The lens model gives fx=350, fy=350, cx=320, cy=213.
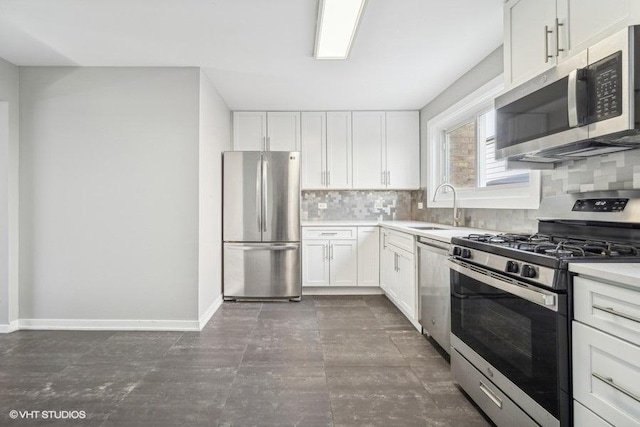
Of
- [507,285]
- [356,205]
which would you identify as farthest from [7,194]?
[507,285]

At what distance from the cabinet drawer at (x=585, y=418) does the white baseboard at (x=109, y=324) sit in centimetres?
276

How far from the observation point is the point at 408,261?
3182mm

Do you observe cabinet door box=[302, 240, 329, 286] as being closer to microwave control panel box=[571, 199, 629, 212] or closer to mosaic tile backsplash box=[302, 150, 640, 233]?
mosaic tile backsplash box=[302, 150, 640, 233]

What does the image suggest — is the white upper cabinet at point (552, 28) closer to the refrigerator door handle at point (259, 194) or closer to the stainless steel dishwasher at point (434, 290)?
the stainless steel dishwasher at point (434, 290)

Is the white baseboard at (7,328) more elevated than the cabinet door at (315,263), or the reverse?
the cabinet door at (315,263)

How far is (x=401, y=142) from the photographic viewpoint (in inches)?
180

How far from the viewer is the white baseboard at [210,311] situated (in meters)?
3.24

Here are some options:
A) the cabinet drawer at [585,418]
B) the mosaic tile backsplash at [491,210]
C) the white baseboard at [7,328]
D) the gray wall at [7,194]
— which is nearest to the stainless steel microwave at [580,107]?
the mosaic tile backsplash at [491,210]

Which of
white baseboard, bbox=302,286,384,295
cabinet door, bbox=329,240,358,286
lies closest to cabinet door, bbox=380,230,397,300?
white baseboard, bbox=302,286,384,295

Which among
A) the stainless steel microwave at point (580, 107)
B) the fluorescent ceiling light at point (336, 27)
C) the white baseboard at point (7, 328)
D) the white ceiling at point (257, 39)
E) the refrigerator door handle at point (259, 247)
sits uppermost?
the white ceiling at point (257, 39)

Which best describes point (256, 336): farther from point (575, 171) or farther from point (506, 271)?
point (575, 171)

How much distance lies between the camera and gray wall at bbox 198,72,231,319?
324cm

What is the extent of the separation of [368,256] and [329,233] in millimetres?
549

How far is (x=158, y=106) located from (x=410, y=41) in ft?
7.28
